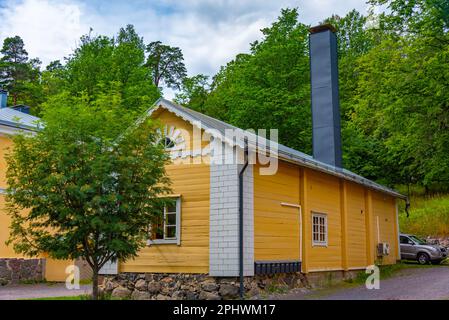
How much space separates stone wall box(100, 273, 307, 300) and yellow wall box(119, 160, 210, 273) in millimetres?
244

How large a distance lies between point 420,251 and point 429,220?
253 inches

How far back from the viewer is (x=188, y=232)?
1323cm

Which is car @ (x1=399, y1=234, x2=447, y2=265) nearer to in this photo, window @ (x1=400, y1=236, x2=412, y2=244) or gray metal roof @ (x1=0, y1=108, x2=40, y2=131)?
window @ (x1=400, y1=236, x2=412, y2=244)

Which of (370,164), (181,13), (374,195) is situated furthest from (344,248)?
(370,164)

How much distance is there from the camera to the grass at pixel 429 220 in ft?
95.2

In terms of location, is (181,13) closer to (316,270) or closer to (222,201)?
(222,201)

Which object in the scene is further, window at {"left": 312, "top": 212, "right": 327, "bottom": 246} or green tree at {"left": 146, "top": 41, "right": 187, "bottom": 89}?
green tree at {"left": 146, "top": 41, "right": 187, "bottom": 89}

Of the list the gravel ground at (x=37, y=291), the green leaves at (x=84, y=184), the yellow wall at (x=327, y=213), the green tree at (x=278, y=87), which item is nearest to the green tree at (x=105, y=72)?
the green tree at (x=278, y=87)

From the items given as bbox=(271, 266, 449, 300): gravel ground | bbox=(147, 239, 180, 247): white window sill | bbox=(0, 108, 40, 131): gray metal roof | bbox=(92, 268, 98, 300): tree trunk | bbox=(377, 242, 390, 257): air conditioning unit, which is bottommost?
bbox=(271, 266, 449, 300): gravel ground

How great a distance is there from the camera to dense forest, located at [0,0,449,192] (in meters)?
19.2

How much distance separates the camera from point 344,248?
17.1 meters

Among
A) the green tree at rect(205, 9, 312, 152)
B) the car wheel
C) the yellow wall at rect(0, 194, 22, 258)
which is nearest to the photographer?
the yellow wall at rect(0, 194, 22, 258)

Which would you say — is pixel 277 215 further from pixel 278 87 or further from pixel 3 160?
pixel 278 87

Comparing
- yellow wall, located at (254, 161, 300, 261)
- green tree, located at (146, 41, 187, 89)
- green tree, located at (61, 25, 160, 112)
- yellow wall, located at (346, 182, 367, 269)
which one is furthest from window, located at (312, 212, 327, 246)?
green tree, located at (146, 41, 187, 89)
